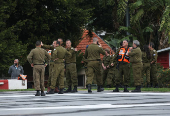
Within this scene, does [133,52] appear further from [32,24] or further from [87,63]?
[32,24]

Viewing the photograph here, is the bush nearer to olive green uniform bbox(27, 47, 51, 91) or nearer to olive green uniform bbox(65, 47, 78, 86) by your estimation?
olive green uniform bbox(65, 47, 78, 86)

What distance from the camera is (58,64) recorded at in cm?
1417

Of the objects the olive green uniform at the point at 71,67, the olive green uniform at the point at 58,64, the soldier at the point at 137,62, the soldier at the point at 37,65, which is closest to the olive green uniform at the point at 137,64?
the soldier at the point at 137,62

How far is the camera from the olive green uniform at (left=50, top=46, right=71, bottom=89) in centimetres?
1407

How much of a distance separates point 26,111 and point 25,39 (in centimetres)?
2029

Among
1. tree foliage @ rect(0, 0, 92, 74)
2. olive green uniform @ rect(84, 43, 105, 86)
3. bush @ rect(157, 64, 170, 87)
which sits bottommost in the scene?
bush @ rect(157, 64, 170, 87)

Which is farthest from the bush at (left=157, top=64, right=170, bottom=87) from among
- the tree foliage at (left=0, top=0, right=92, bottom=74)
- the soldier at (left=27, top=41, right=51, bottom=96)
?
the tree foliage at (left=0, top=0, right=92, bottom=74)

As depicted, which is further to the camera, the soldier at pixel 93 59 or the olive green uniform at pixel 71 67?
the olive green uniform at pixel 71 67

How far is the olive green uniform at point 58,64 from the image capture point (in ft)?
46.2

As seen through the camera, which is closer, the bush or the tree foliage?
the bush

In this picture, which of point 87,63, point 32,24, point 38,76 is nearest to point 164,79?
point 87,63

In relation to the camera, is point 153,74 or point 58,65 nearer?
point 58,65

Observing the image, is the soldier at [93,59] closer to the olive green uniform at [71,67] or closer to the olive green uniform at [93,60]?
the olive green uniform at [93,60]

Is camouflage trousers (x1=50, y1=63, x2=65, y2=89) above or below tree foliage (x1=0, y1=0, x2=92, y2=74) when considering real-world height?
below
